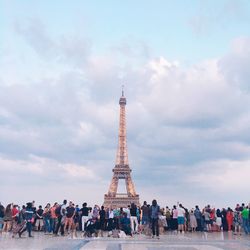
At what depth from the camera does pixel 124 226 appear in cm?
2247

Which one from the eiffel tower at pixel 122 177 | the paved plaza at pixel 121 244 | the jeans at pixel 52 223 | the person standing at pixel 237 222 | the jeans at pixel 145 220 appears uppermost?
the eiffel tower at pixel 122 177

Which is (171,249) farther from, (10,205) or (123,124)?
(123,124)

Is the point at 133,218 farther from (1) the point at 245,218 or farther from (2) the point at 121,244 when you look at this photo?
(2) the point at 121,244

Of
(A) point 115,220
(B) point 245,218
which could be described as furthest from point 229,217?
(A) point 115,220

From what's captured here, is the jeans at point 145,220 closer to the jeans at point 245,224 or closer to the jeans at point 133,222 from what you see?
the jeans at point 133,222

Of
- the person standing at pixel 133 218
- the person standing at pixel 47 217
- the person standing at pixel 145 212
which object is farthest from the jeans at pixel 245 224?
the person standing at pixel 47 217

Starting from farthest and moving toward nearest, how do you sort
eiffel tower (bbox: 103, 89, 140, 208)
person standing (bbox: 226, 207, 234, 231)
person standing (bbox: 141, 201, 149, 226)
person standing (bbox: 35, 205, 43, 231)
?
eiffel tower (bbox: 103, 89, 140, 208) → person standing (bbox: 226, 207, 234, 231) → person standing (bbox: 35, 205, 43, 231) → person standing (bbox: 141, 201, 149, 226)

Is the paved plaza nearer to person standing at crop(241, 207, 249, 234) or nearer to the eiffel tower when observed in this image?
person standing at crop(241, 207, 249, 234)

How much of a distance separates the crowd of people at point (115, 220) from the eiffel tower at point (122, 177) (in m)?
43.5

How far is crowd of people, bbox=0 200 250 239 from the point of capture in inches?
815

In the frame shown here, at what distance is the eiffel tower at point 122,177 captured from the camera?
237 ft

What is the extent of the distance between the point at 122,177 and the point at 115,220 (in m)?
52.6

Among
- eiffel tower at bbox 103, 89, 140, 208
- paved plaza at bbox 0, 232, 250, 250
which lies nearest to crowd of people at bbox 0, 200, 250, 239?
paved plaza at bbox 0, 232, 250, 250

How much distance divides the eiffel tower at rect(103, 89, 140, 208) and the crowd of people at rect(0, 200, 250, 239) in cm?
4349
